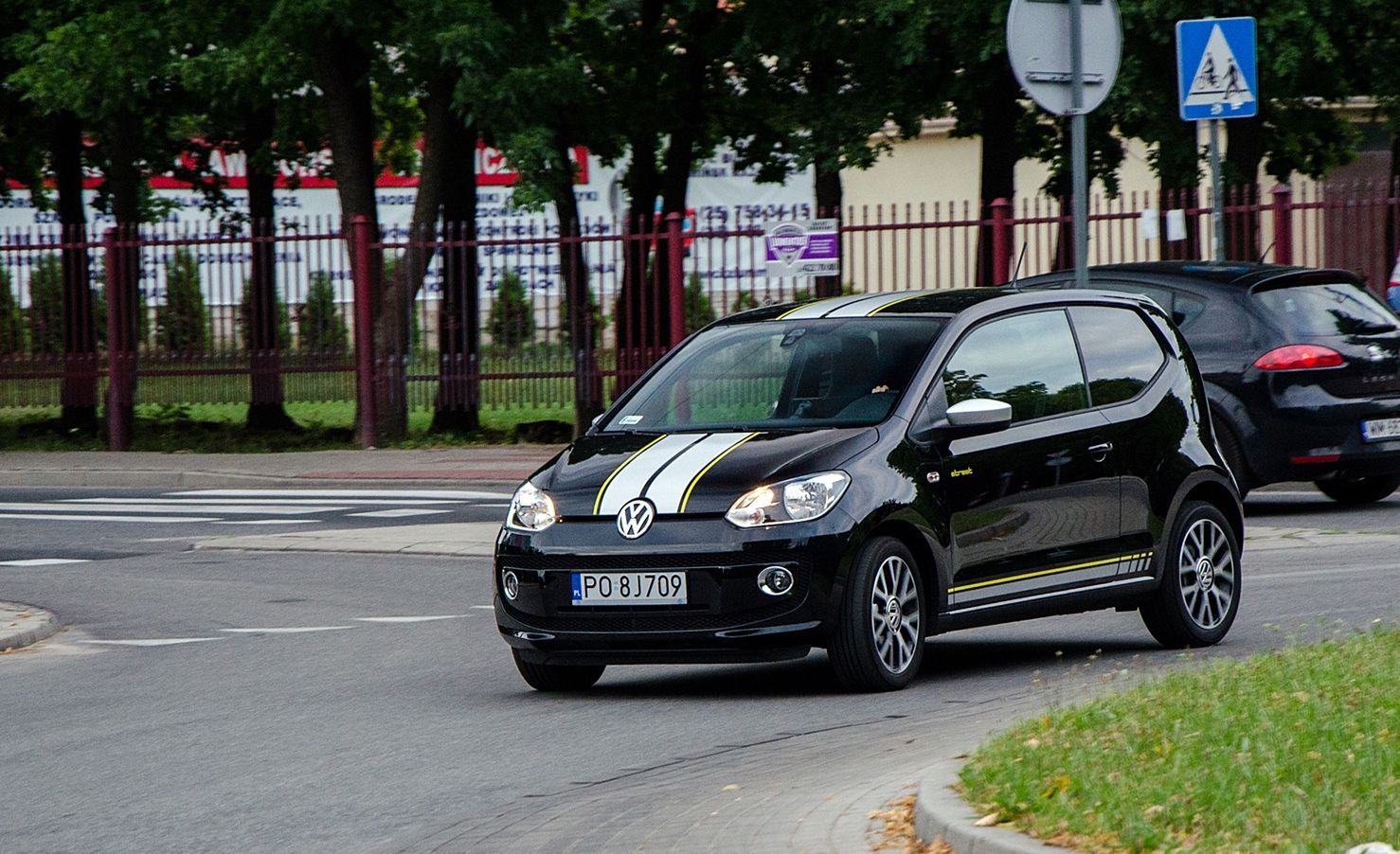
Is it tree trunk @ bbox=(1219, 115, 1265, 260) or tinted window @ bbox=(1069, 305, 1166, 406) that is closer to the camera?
tinted window @ bbox=(1069, 305, 1166, 406)

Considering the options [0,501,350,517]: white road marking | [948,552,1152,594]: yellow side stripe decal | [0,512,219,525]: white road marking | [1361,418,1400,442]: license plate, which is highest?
[1361,418,1400,442]: license plate

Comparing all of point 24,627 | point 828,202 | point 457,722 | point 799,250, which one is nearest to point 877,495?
point 457,722

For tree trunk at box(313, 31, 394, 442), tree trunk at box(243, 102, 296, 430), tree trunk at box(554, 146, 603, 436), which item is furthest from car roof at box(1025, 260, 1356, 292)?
tree trunk at box(243, 102, 296, 430)

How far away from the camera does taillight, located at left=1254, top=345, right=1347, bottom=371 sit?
15.1m

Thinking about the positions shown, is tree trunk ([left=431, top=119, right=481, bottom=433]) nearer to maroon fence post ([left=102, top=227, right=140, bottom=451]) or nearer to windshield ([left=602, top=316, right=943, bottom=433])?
maroon fence post ([left=102, top=227, right=140, bottom=451])

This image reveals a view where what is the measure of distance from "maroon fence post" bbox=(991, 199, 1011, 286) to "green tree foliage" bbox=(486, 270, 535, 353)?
187 inches

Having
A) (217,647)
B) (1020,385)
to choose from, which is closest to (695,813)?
(1020,385)

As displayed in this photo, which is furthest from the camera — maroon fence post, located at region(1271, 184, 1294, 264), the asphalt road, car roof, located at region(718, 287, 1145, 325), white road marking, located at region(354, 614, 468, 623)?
maroon fence post, located at region(1271, 184, 1294, 264)

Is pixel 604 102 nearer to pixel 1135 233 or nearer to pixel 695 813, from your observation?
pixel 1135 233

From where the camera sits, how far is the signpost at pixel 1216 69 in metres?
15.4

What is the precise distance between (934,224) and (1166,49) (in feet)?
11.4

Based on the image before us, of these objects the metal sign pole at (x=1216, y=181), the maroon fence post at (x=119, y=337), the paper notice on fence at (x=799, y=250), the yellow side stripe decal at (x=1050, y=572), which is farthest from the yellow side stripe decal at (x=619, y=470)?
the maroon fence post at (x=119, y=337)

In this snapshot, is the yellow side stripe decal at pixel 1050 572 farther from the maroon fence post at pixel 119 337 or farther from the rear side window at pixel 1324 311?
the maroon fence post at pixel 119 337

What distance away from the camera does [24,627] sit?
12.1 meters
